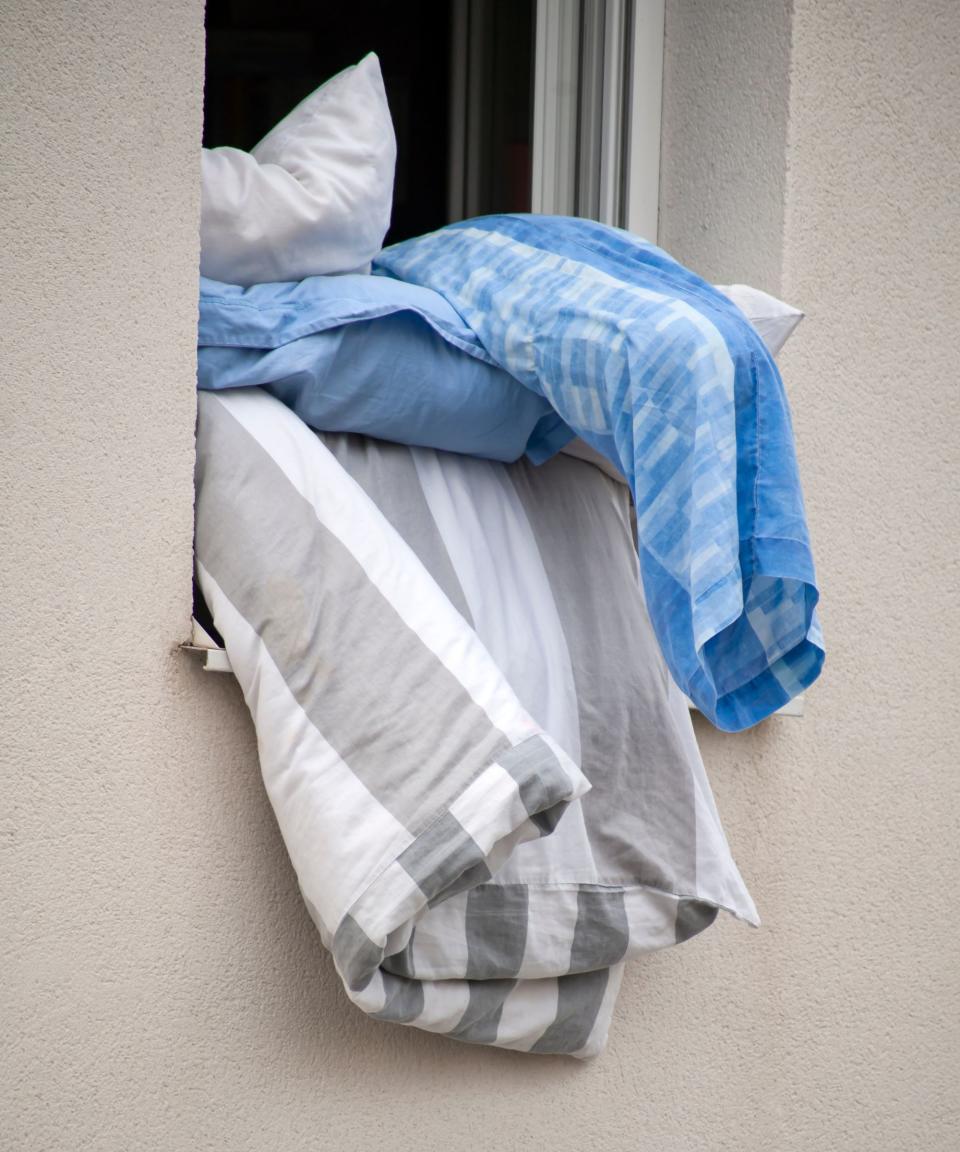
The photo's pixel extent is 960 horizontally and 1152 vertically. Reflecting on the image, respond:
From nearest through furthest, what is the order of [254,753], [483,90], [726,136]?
[254,753], [726,136], [483,90]

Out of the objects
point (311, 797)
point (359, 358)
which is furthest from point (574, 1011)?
point (359, 358)

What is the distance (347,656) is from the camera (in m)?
1.33

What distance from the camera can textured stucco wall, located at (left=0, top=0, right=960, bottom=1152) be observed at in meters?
1.33

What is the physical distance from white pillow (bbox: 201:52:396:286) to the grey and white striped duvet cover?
0.56ft

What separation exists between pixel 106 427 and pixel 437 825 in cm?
52

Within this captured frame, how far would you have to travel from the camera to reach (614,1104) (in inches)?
64.9

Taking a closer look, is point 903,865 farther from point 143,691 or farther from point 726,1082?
point 143,691

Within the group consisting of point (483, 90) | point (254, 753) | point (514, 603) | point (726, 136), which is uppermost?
point (483, 90)

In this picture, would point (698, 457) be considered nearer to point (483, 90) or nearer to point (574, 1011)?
point (574, 1011)

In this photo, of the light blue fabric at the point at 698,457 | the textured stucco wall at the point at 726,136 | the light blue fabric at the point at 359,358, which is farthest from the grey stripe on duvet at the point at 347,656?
the textured stucco wall at the point at 726,136

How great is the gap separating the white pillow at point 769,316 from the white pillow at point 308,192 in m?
0.45

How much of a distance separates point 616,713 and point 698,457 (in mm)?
373

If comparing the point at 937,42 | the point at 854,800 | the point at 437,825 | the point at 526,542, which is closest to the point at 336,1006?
the point at 437,825

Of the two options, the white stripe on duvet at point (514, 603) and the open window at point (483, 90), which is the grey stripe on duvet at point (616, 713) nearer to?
the white stripe on duvet at point (514, 603)
